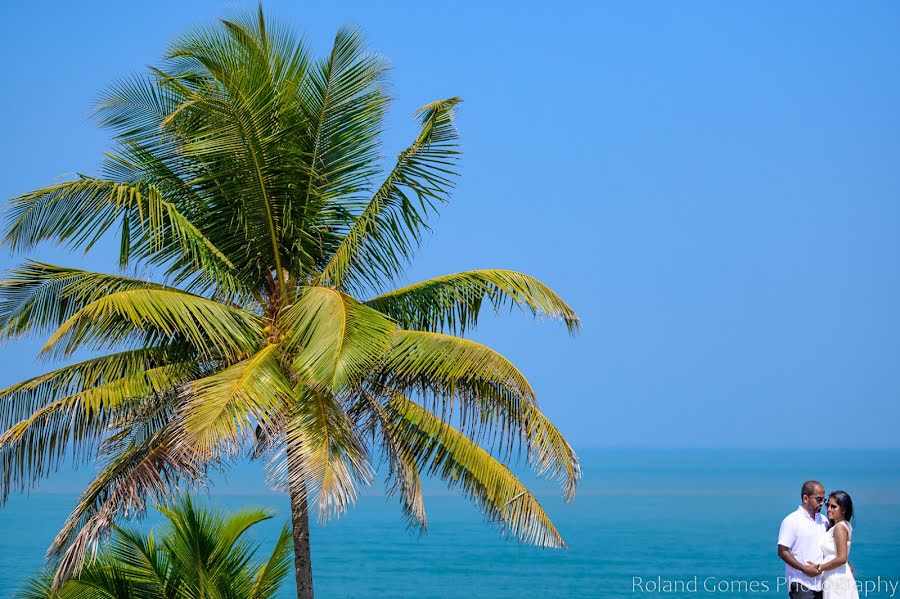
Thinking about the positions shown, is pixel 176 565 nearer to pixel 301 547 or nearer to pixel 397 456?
pixel 301 547

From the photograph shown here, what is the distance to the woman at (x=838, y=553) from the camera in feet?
27.3

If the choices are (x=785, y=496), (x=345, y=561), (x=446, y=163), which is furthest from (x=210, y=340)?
(x=785, y=496)

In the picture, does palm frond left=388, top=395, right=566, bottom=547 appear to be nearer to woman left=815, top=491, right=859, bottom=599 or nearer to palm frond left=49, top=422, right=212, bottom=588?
palm frond left=49, top=422, right=212, bottom=588

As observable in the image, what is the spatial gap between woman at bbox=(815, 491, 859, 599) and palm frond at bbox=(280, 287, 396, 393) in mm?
3894

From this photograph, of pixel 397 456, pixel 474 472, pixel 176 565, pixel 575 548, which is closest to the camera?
pixel 474 472

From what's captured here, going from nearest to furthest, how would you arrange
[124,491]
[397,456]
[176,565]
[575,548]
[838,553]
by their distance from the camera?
1. [838,553]
2. [124,491]
3. [397,456]
4. [176,565]
5. [575,548]

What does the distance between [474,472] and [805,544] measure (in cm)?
334

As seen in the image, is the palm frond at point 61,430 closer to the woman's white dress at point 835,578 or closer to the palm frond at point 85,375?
the palm frond at point 85,375

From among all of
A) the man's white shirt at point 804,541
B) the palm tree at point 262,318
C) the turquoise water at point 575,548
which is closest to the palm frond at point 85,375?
the palm tree at point 262,318

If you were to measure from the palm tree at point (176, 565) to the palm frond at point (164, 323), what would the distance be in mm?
1852

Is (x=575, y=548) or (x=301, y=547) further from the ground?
(x=575, y=548)

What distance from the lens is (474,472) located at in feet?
35.1

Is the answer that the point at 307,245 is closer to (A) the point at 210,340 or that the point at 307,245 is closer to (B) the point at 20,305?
(A) the point at 210,340

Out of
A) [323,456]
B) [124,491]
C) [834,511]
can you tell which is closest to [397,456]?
[323,456]
